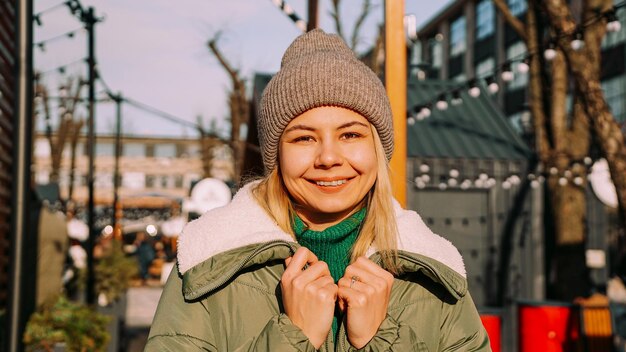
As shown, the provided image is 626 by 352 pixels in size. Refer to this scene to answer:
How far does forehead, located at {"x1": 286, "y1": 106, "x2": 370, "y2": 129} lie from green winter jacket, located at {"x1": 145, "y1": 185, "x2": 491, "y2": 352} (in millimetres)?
301

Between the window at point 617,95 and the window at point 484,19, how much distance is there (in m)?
12.7

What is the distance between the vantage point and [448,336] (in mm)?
2111

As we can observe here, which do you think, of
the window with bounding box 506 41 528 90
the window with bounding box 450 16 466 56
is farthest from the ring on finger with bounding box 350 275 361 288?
the window with bounding box 450 16 466 56

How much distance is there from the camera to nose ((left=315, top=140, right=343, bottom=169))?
6.97ft

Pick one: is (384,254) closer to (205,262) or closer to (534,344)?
(205,262)

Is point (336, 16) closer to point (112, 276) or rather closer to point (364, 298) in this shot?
point (112, 276)

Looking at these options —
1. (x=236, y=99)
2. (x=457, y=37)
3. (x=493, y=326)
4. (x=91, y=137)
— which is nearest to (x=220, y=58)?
(x=236, y=99)

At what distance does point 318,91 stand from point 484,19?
49.8 m

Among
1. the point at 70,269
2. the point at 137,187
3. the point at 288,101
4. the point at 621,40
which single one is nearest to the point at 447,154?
the point at 70,269

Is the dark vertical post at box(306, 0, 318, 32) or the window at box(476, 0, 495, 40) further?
the window at box(476, 0, 495, 40)

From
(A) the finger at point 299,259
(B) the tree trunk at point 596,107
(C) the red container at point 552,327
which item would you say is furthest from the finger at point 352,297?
(C) the red container at point 552,327

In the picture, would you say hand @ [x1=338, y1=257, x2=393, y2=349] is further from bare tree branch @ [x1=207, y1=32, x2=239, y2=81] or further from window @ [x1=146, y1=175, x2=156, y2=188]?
window @ [x1=146, y1=175, x2=156, y2=188]

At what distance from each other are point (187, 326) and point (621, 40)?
37212 millimetres

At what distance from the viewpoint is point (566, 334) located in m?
7.93
